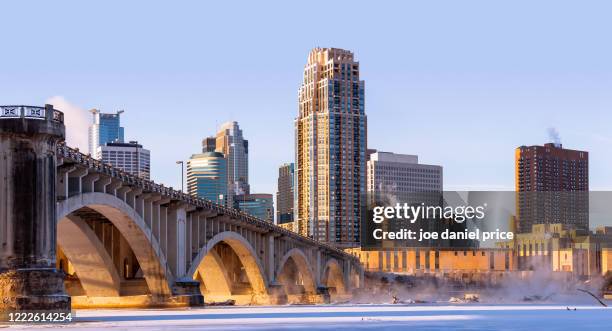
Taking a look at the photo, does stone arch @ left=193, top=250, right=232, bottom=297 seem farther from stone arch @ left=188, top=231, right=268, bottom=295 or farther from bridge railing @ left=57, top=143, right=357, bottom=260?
bridge railing @ left=57, top=143, right=357, bottom=260

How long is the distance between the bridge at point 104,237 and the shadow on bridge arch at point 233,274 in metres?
0.12

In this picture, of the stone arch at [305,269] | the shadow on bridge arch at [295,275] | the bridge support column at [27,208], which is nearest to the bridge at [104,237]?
the bridge support column at [27,208]

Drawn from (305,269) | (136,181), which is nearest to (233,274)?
(305,269)

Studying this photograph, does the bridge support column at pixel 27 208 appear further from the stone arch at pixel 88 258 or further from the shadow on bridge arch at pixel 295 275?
the shadow on bridge arch at pixel 295 275

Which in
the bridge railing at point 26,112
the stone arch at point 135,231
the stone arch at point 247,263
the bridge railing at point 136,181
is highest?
the bridge railing at point 26,112

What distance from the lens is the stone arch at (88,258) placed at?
8781 centimetres

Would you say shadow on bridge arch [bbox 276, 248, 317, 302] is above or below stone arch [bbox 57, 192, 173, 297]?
below

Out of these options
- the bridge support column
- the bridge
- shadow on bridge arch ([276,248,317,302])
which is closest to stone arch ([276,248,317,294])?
shadow on bridge arch ([276,248,317,302])

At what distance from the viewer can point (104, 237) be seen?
94062 mm

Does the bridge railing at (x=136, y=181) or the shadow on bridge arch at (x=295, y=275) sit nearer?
the bridge railing at (x=136, y=181)

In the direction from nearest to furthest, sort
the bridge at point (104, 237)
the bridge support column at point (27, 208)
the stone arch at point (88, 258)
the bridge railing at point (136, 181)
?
the bridge support column at point (27, 208) < the bridge at point (104, 237) < the bridge railing at point (136, 181) < the stone arch at point (88, 258)

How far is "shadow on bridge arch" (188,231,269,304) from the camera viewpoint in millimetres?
133875

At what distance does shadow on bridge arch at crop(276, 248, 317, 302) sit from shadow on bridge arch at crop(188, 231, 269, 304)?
48.8 ft

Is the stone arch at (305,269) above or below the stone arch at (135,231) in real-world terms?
below
